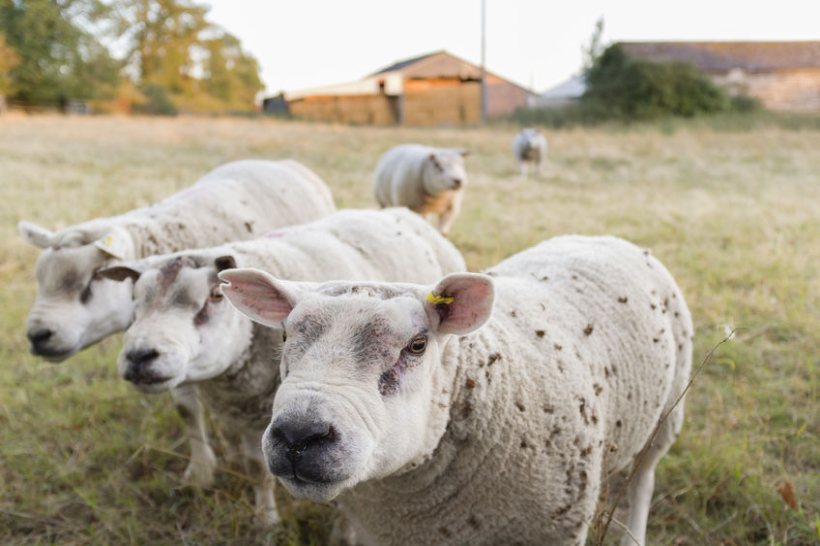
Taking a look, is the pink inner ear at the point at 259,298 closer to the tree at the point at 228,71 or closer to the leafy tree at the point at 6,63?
the leafy tree at the point at 6,63

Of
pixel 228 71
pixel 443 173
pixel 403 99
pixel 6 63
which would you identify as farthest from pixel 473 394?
pixel 228 71

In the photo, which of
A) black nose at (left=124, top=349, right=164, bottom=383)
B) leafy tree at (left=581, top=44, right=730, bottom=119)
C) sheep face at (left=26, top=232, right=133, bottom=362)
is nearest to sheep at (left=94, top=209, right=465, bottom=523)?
black nose at (left=124, top=349, right=164, bottom=383)

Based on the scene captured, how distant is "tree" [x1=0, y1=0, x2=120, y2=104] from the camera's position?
3656cm

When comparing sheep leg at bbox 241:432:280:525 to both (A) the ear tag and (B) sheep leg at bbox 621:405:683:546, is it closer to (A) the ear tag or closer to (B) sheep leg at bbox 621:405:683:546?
(A) the ear tag

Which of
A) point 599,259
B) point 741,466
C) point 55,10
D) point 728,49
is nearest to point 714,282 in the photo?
point 741,466

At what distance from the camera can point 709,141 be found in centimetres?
1930

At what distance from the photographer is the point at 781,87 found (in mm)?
28812

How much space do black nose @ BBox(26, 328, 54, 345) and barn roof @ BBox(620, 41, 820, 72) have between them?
29.8 metres

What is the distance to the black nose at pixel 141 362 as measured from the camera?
2.46 meters

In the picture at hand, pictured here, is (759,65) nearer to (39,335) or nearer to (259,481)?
(259,481)

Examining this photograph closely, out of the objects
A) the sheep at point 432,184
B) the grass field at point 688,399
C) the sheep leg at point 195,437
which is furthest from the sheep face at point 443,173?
the sheep leg at point 195,437

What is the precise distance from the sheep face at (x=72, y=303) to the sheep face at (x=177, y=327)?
0.69 metres

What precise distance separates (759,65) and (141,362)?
33.8m

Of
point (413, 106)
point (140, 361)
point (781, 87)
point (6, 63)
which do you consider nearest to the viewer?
→ point (140, 361)
